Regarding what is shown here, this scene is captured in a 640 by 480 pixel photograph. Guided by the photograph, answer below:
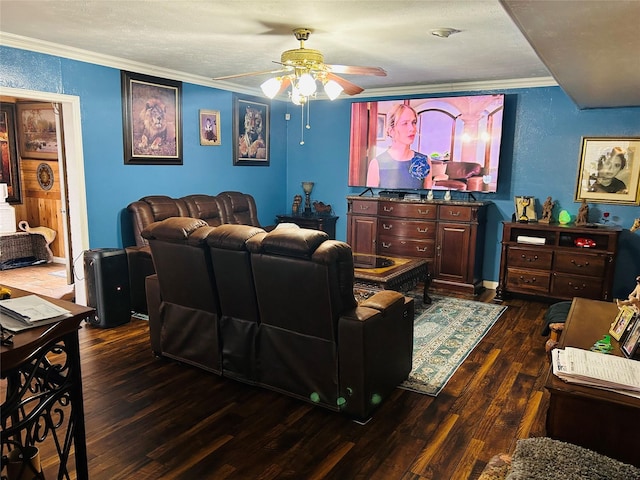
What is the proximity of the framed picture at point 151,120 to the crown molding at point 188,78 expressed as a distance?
0.10 meters

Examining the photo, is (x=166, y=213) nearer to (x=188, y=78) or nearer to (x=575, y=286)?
(x=188, y=78)

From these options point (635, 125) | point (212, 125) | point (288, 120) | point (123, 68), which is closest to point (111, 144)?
point (123, 68)

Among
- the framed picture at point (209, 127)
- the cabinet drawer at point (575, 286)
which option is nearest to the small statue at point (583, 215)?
the cabinet drawer at point (575, 286)

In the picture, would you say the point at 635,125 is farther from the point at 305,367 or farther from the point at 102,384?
the point at 102,384

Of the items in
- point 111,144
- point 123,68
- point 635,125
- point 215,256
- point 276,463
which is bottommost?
point 276,463

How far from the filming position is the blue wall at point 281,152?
15.2ft

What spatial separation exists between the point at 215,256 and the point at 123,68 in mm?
2928

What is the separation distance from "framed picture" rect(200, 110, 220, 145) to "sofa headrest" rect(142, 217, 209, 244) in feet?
9.58

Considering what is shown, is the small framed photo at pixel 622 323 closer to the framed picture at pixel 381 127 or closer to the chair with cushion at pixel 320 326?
the chair with cushion at pixel 320 326

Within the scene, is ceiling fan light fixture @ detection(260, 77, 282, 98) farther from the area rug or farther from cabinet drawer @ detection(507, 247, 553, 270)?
cabinet drawer @ detection(507, 247, 553, 270)

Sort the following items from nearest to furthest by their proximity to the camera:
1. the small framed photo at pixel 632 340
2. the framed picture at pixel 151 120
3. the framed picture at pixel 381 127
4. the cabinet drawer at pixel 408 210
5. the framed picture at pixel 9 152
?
1. the small framed photo at pixel 632 340
2. the framed picture at pixel 151 120
3. the cabinet drawer at pixel 408 210
4. the framed picture at pixel 381 127
5. the framed picture at pixel 9 152

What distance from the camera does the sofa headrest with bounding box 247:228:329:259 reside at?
8.63ft

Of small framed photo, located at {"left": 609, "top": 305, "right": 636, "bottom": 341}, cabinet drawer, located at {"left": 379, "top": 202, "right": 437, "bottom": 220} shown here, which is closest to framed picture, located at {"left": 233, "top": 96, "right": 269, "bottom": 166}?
cabinet drawer, located at {"left": 379, "top": 202, "right": 437, "bottom": 220}

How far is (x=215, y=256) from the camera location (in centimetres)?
303
